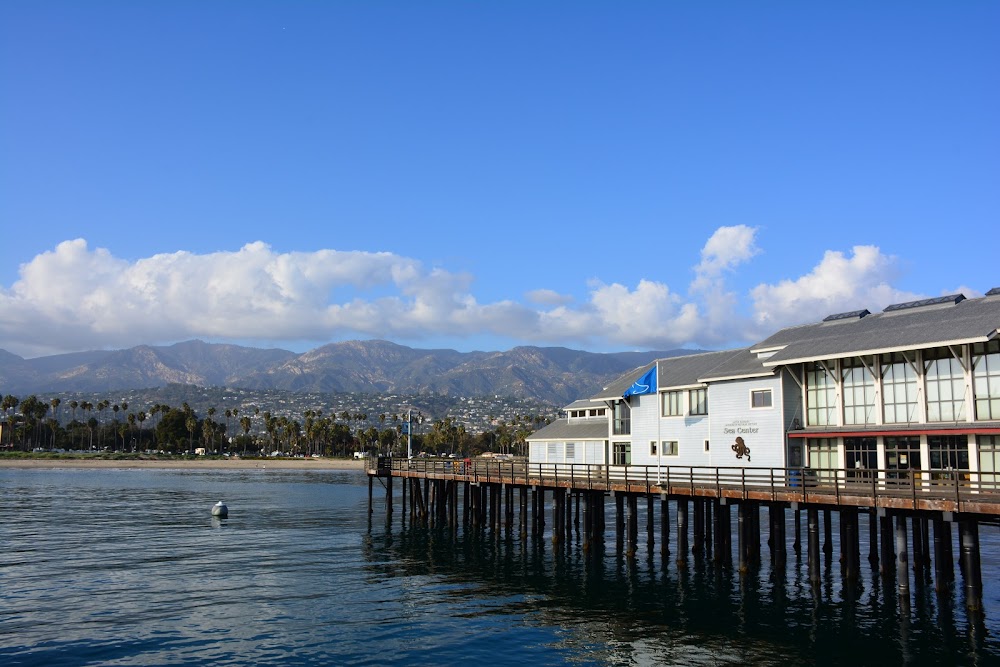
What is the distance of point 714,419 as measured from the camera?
147ft

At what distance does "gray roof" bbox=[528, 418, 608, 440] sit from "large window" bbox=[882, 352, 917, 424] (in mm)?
26328

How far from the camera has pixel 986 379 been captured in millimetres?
33719

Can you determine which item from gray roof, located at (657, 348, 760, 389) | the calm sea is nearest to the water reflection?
the calm sea

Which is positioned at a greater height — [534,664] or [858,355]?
[858,355]

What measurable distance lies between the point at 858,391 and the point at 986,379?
5866 millimetres

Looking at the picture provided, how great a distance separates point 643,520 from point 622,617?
127ft

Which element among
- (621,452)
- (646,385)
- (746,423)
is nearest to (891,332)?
(746,423)

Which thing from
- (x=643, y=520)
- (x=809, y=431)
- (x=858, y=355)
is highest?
(x=858, y=355)

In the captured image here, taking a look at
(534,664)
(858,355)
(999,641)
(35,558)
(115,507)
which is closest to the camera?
(534,664)

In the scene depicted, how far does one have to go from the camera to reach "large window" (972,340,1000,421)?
33312 millimetres

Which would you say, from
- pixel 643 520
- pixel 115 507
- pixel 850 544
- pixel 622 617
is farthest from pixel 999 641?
pixel 115 507

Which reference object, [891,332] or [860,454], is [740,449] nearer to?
[860,454]

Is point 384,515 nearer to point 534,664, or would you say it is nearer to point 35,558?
point 35,558

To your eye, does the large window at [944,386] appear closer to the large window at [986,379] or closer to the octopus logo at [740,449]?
the large window at [986,379]
